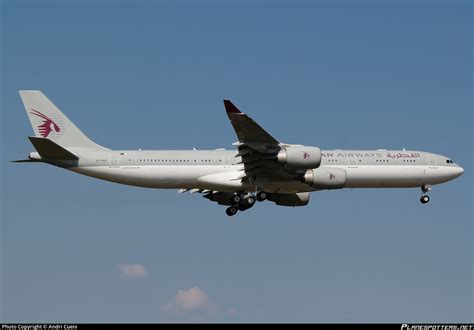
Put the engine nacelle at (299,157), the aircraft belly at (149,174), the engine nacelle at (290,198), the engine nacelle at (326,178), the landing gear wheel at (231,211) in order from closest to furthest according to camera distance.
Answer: the engine nacelle at (299,157) < the engine nacelle at (326,178) < the aircraft belly at (149,174) < the landing gear wheel at (231,211) < the engine nacelle at (290,198)

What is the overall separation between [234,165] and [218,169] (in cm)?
130

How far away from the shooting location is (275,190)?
66.9 meters

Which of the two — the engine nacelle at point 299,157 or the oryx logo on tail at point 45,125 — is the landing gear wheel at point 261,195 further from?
the oryx logo on tail at point 45,125

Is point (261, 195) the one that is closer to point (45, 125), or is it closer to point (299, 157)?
point (299, 157)

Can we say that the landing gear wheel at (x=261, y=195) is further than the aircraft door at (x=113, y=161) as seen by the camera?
Yes

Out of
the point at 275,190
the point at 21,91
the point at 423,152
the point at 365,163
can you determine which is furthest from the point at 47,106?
the point at 423,152

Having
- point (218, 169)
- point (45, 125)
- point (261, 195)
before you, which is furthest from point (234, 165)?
point (45, 125)

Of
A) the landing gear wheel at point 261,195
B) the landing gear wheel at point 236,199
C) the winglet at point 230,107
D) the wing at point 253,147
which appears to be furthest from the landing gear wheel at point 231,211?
the winglet at point 230,107

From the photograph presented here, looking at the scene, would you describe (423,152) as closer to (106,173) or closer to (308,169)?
(308,169)

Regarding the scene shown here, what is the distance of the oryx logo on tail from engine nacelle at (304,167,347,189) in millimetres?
19153

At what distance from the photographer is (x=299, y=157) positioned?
200ft

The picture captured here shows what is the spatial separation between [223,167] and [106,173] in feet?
28.4

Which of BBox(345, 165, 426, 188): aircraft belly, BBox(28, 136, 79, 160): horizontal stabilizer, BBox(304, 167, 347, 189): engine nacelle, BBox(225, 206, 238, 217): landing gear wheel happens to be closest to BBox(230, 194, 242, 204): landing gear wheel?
BBox(225, 206, 238, 217): landing gear wheel

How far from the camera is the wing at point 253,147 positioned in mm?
58041
